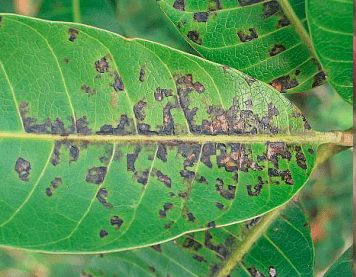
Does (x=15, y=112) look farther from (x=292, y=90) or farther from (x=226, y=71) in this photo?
(x=292, y=90)

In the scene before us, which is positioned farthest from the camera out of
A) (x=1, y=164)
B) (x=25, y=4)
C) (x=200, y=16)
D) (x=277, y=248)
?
(x=25, y=4)

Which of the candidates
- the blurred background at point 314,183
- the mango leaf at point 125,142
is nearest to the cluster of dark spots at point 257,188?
the mango leaf at point 125,142

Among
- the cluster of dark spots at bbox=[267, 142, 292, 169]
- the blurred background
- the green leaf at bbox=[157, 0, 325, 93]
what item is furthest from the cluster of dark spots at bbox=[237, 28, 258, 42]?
the blurred background

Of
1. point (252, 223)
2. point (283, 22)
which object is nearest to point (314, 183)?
point (252, 223)

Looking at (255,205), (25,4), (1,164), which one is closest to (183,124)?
(255,205)

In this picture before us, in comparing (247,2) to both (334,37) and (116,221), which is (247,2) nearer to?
(334,37)

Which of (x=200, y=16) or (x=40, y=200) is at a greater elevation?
(x=200, y=16)

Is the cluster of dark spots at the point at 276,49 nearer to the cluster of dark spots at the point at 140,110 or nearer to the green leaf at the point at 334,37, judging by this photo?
the green leaf at the point at 334,37
